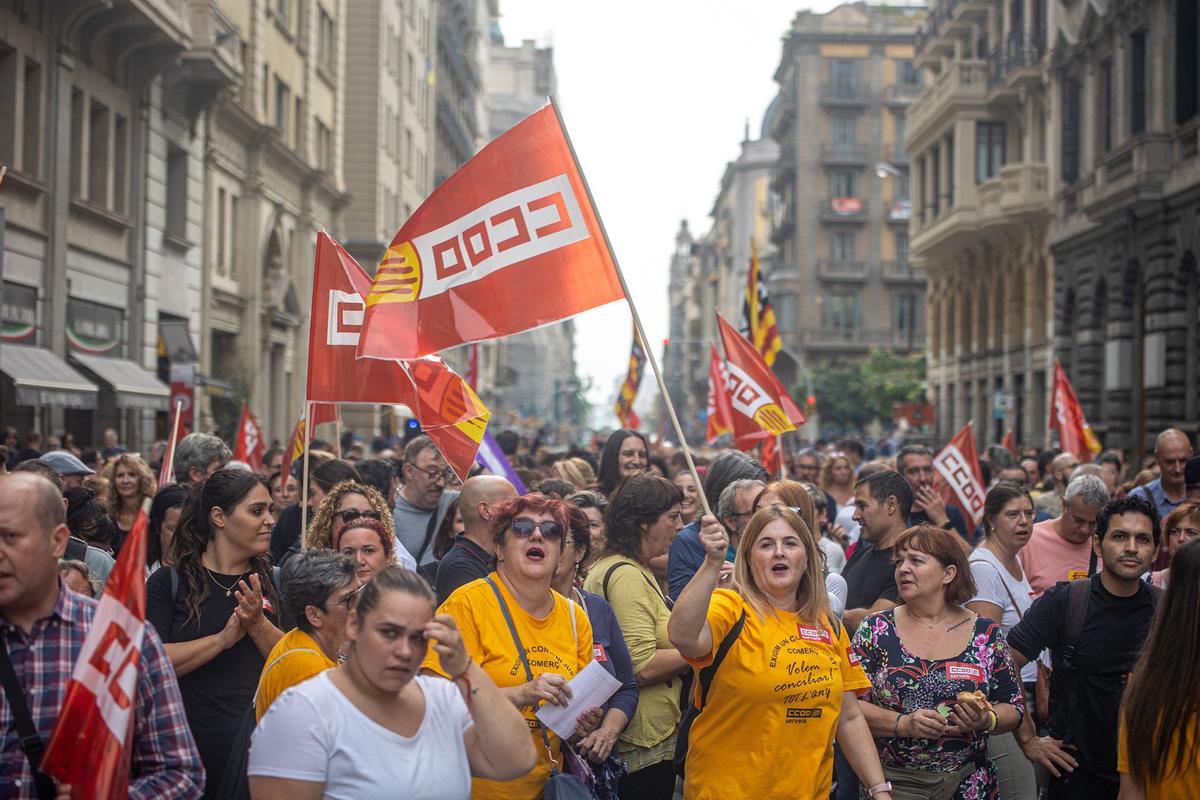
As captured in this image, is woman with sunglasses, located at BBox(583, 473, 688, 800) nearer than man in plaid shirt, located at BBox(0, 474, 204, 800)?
No

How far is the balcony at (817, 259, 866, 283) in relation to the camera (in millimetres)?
76438

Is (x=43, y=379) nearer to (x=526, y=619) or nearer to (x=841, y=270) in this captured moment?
(x=526, y=619)

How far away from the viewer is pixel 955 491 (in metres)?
13.1

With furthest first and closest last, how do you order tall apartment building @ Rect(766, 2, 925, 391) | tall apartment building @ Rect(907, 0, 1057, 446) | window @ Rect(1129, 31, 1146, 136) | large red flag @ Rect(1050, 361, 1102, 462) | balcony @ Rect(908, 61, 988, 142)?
tall apartment building @ Rect(766, 2, 925, 391) → balcony @ Rect(908, 61, 988, 142) → tall apartment building @ Rect(907, 0, 1057, 446) → window @ Rect(1129, 31, 1146, 136) → large red flag @ Rect(1050, 361, 1102, 462)

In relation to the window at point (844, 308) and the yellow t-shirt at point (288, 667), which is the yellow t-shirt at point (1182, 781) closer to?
the yellow t-shirt at point (288, 667)

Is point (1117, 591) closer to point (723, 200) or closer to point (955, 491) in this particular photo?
point (955, 491)

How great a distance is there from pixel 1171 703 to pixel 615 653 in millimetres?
2092

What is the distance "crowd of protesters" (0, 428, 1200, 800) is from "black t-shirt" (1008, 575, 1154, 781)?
1cm

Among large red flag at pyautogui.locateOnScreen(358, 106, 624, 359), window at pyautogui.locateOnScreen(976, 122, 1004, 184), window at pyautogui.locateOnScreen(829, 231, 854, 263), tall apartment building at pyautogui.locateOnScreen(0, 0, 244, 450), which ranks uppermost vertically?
window at pyautogui.locateOnScreen(829, 231, 854, 263)

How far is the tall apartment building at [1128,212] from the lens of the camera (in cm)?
2655

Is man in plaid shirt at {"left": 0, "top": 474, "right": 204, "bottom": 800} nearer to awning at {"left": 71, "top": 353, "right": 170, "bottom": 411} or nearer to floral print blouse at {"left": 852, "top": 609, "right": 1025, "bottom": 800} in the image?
floral print blouse at {"left": 852, "top": 609, "right": 1025, "bottom": 800}

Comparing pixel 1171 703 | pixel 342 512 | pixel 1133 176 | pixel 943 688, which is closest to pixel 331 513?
pixel 342 512

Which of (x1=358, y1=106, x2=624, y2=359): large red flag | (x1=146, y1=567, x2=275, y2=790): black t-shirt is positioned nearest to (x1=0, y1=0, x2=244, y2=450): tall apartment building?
(x1=358, y1=106, x2=624, y2=359): large red flag

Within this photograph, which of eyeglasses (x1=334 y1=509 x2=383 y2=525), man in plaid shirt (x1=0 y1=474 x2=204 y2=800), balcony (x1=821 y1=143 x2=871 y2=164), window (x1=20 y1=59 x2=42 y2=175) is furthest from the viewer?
balcony (x1=821 y1=143 x2=871 y2=164)
